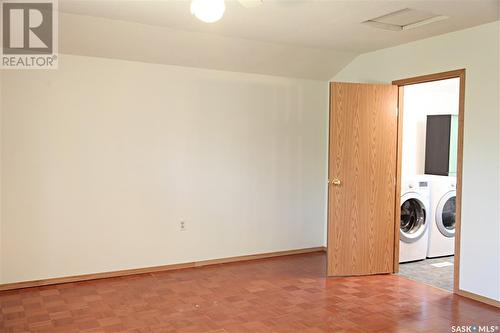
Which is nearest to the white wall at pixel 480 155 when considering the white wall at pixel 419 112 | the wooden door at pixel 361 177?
the wooden door at pixel 361 177

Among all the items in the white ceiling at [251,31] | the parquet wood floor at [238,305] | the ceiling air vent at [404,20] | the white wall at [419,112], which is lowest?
the parquet wood floor at [238,305]

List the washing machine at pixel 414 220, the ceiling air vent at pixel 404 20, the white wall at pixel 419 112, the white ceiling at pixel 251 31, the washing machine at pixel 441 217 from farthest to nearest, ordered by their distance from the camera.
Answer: the white wall at pixel 419 112, the washing machine at pixel 441 217, the washing machine at pixel 414 220, the ceiling air vent at pixel 404 20, the white ceiling at pixel 251 31

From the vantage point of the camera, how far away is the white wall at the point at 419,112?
5.56 metres

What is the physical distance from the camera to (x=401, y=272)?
4539 mm

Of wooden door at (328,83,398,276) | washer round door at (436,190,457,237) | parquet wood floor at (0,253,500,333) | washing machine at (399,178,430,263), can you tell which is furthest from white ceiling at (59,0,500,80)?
parquet wood floor at (0,253,500,333)

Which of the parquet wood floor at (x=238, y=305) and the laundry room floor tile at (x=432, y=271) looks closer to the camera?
the parquet wood floor at (x=238, y=305)

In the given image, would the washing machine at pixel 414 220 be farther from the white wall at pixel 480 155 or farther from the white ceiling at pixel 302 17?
the white ceiling at pixel 302 17

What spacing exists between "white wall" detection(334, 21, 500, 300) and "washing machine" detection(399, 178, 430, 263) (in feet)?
3.43

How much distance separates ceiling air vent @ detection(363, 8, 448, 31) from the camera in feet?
11.4

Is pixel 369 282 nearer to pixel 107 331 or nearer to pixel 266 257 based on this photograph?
pixel 266 257

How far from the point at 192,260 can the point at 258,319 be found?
60.9 inches

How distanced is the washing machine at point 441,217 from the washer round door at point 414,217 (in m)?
0.15

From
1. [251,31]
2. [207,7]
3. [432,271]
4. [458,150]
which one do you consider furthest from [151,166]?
[432,271]

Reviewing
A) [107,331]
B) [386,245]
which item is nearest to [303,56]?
[386,245]
